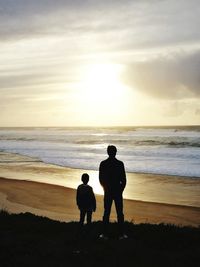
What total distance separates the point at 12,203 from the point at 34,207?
5.18 feet

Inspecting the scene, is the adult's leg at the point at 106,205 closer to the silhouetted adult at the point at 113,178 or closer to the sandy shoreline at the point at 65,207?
the silhouetted adult at the point at 113,178

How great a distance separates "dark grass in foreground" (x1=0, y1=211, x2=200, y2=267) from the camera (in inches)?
310

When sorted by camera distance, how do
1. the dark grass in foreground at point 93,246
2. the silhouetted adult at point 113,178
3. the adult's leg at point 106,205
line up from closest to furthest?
the dark grass in foreground at point 93,246, the silhouetted adult at point 113,178, the adult's leg at point 106,205

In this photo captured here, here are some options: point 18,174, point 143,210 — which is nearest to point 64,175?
point 18,174

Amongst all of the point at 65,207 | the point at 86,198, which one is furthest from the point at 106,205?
the point at 65,207

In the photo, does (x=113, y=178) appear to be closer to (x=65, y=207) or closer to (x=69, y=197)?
(x=65, y=207)

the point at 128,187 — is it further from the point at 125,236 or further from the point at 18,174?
the point at 125,236

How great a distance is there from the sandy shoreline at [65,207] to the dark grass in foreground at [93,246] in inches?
119

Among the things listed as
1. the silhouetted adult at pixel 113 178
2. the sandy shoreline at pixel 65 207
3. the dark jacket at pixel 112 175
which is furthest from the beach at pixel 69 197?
the dark jacket at pixel 112 175

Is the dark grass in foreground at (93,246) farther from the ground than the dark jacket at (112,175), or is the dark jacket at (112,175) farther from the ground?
the dark jacket at (112,175)

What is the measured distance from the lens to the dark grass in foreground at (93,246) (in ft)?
25.8

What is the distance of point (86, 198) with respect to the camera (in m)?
9.65

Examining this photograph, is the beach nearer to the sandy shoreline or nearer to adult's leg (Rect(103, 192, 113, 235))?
the sandy shoreline

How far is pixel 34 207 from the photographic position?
17.2 meters
